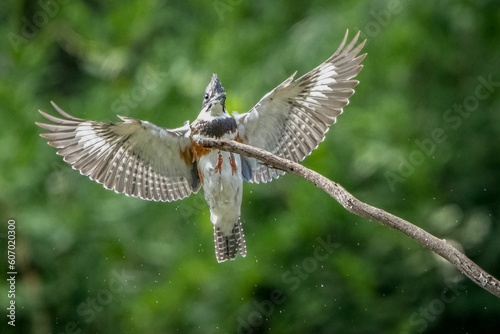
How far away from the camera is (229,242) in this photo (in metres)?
5.77

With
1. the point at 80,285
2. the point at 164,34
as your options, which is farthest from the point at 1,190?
the point at 164,34

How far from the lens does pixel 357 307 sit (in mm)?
7730

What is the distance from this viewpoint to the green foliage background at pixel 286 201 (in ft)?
24.5

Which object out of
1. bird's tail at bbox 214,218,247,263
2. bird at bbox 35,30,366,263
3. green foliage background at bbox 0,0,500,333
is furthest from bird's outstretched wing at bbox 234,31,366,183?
green foliage background at bbox 0,0,500,333

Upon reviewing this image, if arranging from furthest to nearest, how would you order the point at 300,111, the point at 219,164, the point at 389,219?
the point at 300,111 < the point at 219,164 < the point at 389,219

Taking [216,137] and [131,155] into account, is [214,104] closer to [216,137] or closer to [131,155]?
[216,137]

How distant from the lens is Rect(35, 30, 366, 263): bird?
5.35 meters

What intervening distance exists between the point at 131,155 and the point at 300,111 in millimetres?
866

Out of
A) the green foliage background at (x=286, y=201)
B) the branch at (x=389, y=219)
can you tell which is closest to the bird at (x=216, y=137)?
the branch at (x=389, y=219)

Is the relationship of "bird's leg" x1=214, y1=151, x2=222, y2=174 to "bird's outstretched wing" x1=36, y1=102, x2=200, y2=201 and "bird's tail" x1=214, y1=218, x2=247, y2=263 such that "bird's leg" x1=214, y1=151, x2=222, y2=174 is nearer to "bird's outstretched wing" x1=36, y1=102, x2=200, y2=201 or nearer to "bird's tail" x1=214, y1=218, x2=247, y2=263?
"bird's outstretched wing" x1=36, y1=102, x2=200, y2=201

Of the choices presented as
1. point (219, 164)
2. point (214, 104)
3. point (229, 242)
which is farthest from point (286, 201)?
point (214, 104)

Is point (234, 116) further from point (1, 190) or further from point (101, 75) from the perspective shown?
point (101, 75)

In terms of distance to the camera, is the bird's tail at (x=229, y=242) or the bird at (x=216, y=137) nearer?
the bird at (x=216, y=137)

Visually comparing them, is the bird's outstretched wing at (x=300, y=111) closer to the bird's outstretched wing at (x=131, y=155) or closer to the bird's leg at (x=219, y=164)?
the bird's leg at (x=219, y=164)
